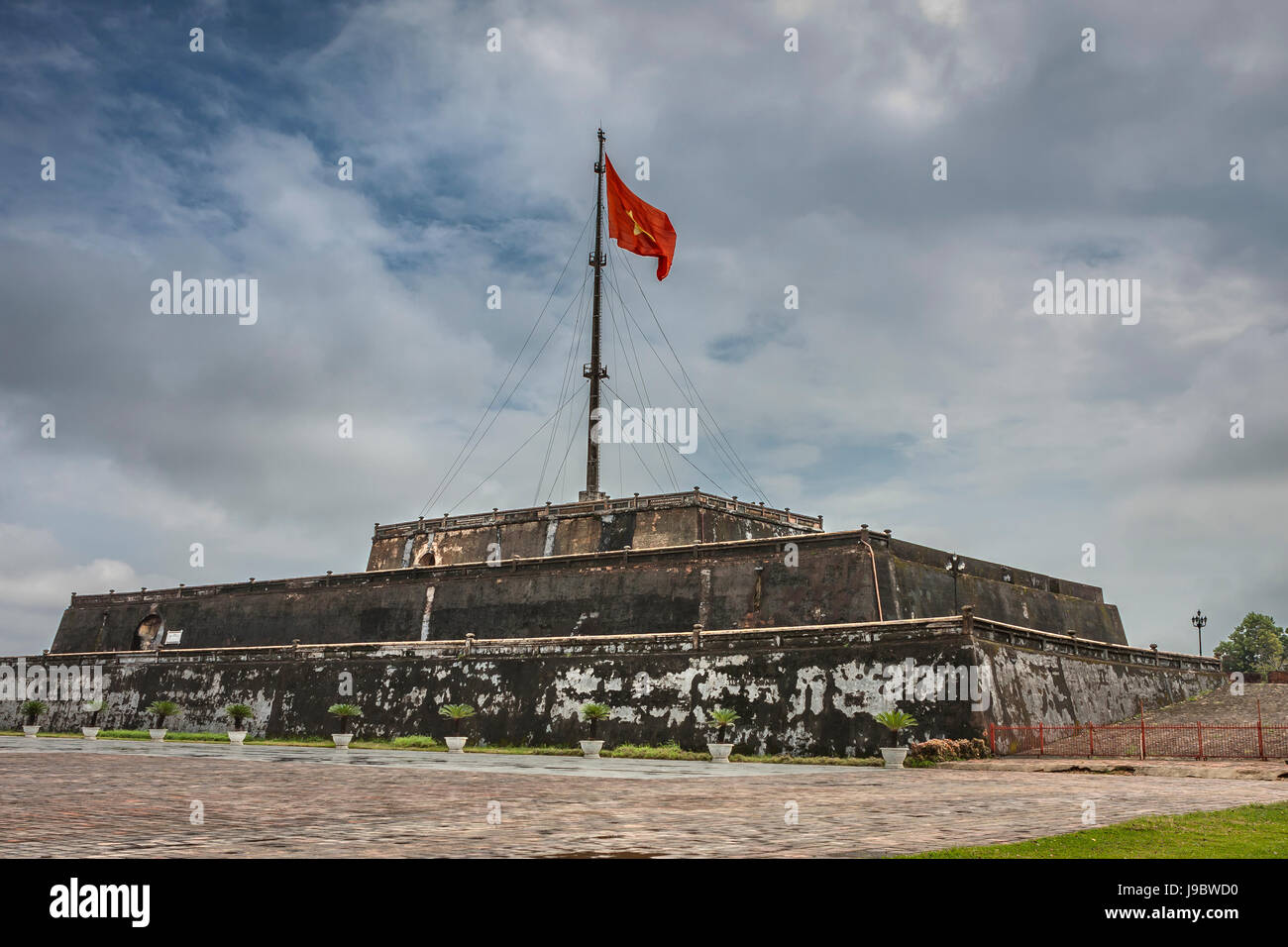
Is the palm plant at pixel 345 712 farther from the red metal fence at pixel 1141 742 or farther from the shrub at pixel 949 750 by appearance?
the red metal fence at pixel 1141 742

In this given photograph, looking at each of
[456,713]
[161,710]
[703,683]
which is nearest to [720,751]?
[703,683]

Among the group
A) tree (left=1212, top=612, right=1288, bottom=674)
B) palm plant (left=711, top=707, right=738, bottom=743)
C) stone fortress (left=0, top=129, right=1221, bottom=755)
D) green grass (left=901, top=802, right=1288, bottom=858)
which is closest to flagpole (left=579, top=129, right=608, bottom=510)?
stone fortress (left=0, top=129, right=1221, bottom=755)

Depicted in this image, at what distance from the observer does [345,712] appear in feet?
86.3

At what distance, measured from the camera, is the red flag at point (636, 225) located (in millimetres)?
33219

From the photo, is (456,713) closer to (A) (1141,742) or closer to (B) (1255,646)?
(A) (1141,742)

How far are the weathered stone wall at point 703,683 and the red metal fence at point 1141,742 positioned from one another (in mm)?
481

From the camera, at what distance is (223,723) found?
31.1m

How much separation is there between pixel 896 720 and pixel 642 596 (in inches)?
416

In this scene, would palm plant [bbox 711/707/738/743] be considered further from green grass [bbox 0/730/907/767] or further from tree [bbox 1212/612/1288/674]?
tree [bbox 1212/612/1288/674]

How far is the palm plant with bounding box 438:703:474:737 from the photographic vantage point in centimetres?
2498

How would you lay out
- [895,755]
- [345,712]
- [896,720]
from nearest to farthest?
[895,755] → [896,720] → [345,712]
